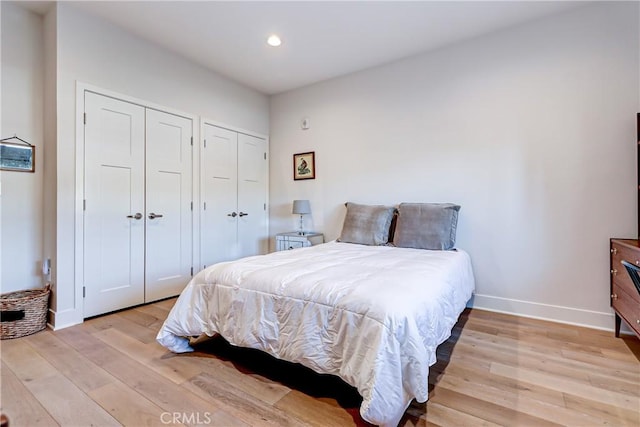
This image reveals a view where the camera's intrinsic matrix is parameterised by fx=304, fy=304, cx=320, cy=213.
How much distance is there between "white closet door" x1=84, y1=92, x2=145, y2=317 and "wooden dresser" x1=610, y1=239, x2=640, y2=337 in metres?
3.80

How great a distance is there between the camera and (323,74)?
3.80m

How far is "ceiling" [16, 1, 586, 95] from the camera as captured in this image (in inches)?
99.4

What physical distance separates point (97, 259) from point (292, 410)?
2.29 m

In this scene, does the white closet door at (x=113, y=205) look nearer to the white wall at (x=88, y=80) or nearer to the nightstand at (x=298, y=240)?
the white wall at (x=88, y=80)

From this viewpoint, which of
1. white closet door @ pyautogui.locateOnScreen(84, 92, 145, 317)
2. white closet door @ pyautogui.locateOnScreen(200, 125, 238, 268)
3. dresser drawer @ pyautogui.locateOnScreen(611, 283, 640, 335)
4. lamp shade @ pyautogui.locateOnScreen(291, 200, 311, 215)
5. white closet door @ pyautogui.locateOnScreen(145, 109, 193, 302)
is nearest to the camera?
dresser drawer @ pyautogui.locateOnScreen(611, 283, 640, 335)

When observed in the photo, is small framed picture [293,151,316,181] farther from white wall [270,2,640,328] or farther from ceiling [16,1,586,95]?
ceiling [16,1,586,95]

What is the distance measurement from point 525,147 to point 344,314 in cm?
241

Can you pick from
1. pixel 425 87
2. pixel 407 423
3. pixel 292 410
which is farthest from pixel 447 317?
pixel 425 87

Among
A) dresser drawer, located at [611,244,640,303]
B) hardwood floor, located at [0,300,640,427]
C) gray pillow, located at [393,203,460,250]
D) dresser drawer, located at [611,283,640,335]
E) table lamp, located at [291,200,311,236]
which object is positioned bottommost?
hardwood floor, located at [0,300,640,427]

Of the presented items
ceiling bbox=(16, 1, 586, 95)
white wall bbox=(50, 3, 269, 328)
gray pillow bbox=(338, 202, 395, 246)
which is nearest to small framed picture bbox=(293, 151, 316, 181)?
gray pillow bbox=(338, 202, 395, 246)

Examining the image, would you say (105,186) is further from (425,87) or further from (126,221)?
(425,87)

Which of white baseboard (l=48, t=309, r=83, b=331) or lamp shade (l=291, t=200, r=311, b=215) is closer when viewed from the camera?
white baseboard (l=48, t=309, r=83, b=331)

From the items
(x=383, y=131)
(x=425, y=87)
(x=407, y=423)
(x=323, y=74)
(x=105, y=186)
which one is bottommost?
(x=407, y=423)

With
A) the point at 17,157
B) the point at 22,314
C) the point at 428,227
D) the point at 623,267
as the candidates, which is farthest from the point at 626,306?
the point at 17,157
